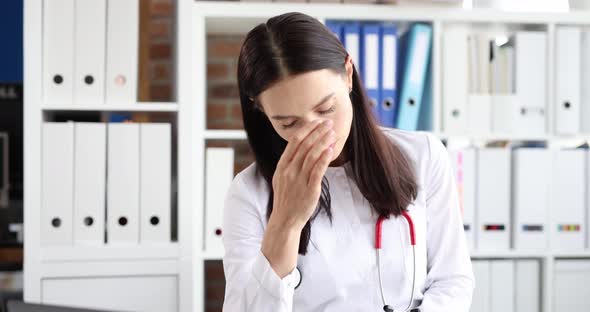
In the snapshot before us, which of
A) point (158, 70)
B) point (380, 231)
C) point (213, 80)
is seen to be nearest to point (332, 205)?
point (380, 231)

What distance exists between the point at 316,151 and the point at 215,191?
1.16 metres

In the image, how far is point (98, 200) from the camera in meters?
2.06

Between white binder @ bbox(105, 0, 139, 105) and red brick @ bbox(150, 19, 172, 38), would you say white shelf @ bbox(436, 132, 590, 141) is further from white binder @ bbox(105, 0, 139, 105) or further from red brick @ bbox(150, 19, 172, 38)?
red brick @ bbox(150, 19, 172, 38)

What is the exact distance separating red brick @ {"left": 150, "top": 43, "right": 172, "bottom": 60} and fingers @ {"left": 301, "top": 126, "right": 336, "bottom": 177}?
170cm

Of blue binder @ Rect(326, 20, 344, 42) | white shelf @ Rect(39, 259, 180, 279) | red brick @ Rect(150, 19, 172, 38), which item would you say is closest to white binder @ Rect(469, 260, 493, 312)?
blue binder @ Rect(326, 20, 344, 42)

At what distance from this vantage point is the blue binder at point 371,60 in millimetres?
2154

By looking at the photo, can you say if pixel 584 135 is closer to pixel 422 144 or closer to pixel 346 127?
pixel 422 144

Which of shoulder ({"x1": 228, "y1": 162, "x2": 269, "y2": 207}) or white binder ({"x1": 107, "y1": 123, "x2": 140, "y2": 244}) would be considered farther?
white binder ({"x1": 107, "y1": 123, "x2": 140, "y2": 244})

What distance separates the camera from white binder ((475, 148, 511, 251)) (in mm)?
2211

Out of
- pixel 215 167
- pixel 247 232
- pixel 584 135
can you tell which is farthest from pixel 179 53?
pixel 584 135

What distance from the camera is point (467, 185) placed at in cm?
221

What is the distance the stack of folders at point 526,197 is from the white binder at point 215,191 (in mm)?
769

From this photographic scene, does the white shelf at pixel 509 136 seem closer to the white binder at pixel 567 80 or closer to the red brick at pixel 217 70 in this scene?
the white binder at pixel 567 80

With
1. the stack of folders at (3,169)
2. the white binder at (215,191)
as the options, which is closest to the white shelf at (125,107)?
the white binder at (215,191)
